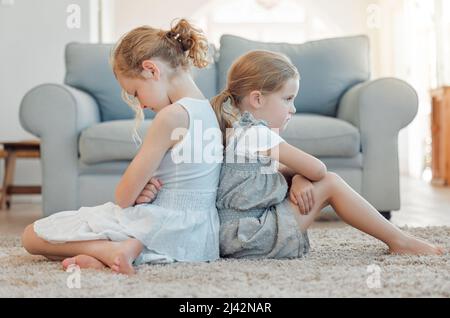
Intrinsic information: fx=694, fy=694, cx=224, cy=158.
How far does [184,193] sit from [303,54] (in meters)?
2.15

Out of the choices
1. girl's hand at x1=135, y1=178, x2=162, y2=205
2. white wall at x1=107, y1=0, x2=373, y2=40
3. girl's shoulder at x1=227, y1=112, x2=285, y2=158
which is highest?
white wall at x1=107, y1=0, x2=373, y2=40

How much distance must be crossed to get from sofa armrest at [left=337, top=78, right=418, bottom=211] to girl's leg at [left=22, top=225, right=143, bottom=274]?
1.69m

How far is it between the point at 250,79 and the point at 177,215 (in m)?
0.40

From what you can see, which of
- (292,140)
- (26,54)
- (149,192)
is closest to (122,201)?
(149,192)

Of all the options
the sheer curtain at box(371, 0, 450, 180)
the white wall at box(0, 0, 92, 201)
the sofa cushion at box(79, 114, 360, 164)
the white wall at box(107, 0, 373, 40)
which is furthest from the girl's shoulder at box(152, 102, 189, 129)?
the white wall at box(107, 0, 373, 40)

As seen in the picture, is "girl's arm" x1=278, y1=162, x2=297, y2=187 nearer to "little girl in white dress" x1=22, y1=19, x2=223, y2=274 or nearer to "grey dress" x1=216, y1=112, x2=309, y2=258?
"grey dress" x1=216, y1=112, x2=309, y2=258

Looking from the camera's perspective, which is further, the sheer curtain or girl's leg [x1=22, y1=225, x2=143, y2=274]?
the sheer curtain

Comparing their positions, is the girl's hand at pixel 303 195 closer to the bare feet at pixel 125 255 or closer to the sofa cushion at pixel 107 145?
the bare feet at pixel 125 255

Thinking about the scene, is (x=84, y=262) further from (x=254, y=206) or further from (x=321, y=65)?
(x=321, y=65)

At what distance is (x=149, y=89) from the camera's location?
176 cm

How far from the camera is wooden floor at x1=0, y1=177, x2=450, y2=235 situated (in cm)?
295

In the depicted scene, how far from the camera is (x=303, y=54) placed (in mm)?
3725

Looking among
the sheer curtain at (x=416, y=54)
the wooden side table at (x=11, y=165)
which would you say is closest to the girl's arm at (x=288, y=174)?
the wooden side table at (x=11, y=165)
